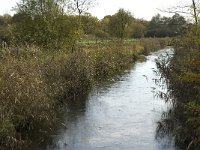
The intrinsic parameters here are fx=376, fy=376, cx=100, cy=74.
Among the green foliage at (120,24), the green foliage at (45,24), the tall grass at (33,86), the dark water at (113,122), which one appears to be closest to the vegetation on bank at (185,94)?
the dark water at (113,122)

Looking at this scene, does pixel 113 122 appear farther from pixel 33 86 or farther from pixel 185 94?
pixel 33 86

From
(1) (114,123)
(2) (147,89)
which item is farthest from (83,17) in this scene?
(1) (114,123)

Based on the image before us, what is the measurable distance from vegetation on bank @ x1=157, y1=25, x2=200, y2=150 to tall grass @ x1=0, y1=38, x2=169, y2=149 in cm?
376

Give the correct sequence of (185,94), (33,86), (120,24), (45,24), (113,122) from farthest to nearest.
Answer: (120,24) → (45,24) → (113,122) → (33,86) → (185,94)

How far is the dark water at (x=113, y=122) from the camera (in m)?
10.5

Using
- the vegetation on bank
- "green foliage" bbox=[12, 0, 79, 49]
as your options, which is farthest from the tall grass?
"green foliage" bbox=[12, 0, 79, 49]

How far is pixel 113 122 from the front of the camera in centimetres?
1291

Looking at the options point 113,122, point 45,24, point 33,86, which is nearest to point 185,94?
point 113,122

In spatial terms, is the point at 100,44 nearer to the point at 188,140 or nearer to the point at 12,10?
the point at 12,10

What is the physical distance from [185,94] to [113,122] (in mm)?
2980

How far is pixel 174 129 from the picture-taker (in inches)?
424

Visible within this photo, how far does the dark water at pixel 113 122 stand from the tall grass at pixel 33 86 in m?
0.72

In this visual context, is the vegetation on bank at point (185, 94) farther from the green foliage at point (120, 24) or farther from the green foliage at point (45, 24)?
the green foliage at point (120, 24)

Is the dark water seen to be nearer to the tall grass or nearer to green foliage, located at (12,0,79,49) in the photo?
the tall grass
